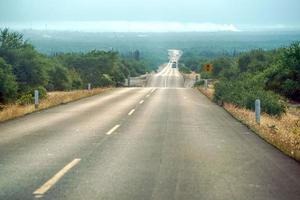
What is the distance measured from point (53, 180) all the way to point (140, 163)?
206 centimetres

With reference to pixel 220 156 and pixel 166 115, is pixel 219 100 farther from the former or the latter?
pixel 220 156

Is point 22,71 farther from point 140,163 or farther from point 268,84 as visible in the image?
point 140,163

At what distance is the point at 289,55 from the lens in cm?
4759

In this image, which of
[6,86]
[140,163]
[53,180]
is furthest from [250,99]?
[53,180]

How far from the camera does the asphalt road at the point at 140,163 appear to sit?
711 centimetres

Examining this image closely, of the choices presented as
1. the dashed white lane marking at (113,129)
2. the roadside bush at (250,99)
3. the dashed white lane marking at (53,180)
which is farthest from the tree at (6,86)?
the dashed white lane marking at (53,180)

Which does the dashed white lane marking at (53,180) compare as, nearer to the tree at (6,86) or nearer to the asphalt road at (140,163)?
the asphalt road at (140,163)

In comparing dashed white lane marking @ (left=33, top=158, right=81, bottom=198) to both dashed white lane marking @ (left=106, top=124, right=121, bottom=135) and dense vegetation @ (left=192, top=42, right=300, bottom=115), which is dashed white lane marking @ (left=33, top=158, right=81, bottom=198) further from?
dense vegetation @ (left=192, top=42, right=300, bottom=115)

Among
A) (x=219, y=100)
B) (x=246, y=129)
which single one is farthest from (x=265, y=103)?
(x=246, y=129)

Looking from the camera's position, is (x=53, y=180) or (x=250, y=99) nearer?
(x=53, y=180)

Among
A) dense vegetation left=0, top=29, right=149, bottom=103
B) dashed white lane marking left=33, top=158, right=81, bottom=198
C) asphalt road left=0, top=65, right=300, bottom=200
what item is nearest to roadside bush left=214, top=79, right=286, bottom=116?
asphalt road left=0, top=65, right=300, bottom=200

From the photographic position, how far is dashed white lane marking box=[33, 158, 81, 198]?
22.8 feet

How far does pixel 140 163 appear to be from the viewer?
9336 mm

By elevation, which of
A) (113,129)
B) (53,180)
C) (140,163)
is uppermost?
(53,180)
